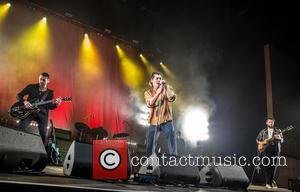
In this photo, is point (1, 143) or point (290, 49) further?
point (290, 49)

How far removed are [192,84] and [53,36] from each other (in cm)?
516

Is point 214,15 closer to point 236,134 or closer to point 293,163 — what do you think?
point 236,134

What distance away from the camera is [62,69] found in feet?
33.6

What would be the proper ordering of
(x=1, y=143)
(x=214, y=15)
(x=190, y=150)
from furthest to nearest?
(x=190, y=150)
(x=214, y=15)
(x=1, y=143)

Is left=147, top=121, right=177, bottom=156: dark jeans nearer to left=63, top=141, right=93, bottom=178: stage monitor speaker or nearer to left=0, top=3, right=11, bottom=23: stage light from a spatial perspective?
left=63, top=141, right=93, bottom=178: stage monitor speaker

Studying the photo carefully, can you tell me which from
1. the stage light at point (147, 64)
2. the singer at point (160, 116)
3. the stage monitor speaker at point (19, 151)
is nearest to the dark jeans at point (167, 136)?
the singer at point (160, 116)

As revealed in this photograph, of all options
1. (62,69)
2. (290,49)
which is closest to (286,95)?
(290,49)

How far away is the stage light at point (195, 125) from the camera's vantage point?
10.5 m

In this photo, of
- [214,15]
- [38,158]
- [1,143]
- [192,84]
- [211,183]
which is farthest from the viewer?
[192,84]

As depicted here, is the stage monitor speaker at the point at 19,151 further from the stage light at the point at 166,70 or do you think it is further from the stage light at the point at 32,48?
the stage light at the point at 166,70

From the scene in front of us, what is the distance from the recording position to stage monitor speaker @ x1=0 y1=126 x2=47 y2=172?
2725mm

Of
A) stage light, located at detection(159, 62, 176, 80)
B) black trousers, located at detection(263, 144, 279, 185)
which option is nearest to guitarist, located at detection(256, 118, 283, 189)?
black trousers, located at detection(263, 144, 279, 185)

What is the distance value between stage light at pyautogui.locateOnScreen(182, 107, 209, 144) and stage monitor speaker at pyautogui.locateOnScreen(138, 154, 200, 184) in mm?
6411

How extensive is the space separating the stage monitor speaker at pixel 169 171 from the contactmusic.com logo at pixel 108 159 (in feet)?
1.59
